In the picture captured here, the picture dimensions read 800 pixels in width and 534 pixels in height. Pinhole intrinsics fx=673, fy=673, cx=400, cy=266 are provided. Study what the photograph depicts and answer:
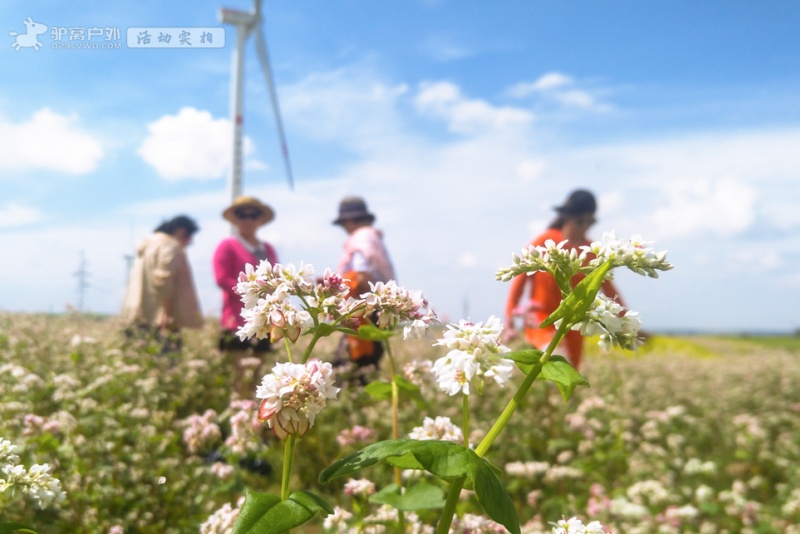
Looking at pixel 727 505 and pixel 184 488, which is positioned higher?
pixel 184 488

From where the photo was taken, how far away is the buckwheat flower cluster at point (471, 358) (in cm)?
116

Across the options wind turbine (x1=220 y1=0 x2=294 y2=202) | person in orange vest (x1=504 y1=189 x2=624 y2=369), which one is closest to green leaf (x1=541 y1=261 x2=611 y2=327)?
person in orange vest (x1=504 y1=189 x2=624 y2=369)

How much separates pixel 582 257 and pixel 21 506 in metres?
2.74

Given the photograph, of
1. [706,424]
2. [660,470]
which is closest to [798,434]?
[706,424]

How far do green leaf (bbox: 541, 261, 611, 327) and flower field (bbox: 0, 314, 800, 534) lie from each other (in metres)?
0.70

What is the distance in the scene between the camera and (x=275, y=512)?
3.36 feet

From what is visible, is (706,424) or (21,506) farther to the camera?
(706,424)

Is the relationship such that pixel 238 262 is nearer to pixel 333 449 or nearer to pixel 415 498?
pixel 333 449

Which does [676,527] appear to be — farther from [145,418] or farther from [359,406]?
[145,418]

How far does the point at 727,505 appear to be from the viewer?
14.1 feet

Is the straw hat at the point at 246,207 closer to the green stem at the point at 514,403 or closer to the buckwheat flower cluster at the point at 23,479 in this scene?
the buckwheat flower cluster at the point at 23,479

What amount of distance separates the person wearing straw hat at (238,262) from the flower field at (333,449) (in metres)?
0.21

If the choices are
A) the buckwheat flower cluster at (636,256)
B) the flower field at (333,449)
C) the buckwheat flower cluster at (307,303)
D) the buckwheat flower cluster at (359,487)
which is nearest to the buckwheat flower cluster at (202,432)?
the flower field at (333,449)

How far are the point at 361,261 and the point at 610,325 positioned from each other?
404cm
